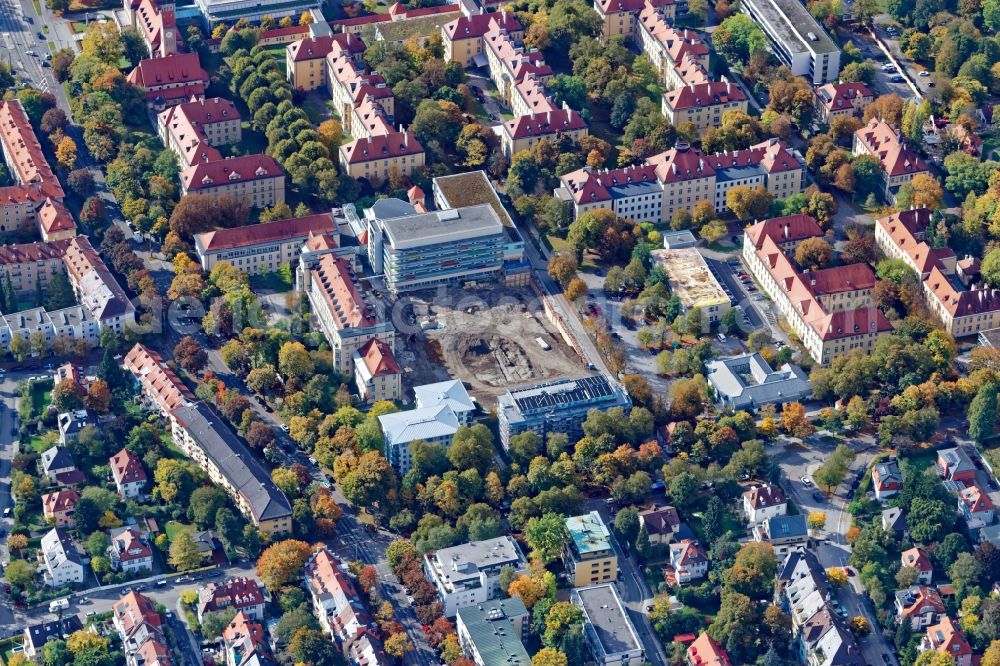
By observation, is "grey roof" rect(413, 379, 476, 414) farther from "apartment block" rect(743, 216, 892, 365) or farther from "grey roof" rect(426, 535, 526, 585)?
"apartment block" rect(743, 216, 892, 365)

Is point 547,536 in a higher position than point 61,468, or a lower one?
lower

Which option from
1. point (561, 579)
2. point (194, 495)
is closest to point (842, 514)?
point (561, 579)

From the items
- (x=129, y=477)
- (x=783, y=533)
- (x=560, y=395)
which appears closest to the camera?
(x=783, y=533)

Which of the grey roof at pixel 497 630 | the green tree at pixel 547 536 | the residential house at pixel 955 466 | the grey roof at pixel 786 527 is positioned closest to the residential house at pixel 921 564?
the grey roof at pixel 786 527

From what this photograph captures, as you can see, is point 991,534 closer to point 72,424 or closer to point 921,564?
point 921,564

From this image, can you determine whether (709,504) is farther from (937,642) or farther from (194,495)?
(194,495)

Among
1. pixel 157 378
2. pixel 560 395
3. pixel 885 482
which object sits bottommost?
pixel 885 482

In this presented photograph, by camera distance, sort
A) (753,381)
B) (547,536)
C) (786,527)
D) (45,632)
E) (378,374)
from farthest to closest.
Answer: (753,381) < (378,374) < (786,527) < (547,536) < (45,632)

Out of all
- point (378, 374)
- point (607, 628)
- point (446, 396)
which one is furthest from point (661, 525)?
point (378, 374)
